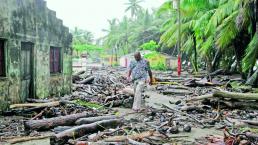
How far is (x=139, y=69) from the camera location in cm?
1118

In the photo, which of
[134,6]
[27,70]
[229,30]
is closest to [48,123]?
[27,70]

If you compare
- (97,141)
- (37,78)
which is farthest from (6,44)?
(97,141)

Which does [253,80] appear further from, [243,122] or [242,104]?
[243,122]

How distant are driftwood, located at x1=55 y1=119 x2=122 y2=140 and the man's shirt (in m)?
2.90

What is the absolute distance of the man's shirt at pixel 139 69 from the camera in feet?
36.7

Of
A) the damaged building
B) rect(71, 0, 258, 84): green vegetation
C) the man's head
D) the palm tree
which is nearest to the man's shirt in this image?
the man's head

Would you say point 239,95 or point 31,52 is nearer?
point 239,95

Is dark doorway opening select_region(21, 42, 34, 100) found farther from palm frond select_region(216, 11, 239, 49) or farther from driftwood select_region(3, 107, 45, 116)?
palm frond select_region(216, 11, 239, 49)

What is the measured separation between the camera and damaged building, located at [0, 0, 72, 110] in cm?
1098

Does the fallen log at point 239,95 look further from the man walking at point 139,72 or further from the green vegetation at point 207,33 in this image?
the green vegetation at point 207,33

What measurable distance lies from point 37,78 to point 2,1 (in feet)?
12.1

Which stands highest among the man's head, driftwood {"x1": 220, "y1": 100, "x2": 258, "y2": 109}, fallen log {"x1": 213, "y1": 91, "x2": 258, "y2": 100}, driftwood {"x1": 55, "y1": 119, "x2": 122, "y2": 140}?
the man's head

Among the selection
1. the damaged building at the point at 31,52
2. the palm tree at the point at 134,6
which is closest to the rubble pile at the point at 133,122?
the damaged building at the point at 31,52

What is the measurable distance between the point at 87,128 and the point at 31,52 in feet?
20.7
